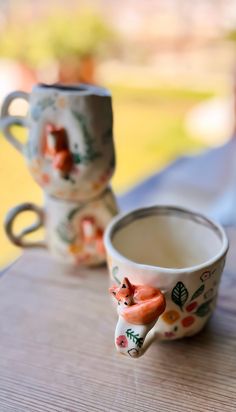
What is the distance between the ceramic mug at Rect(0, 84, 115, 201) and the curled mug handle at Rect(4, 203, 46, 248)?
0.04 m

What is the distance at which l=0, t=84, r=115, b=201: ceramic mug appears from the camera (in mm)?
429

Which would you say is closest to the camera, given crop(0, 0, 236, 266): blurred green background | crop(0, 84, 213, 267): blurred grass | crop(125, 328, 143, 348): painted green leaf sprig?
crop(125, 328, 143, 348): painted green leaf sprig

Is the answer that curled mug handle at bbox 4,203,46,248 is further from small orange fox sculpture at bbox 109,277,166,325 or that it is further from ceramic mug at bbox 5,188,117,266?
small orange fox sculpture at bbox 109,277,166,325

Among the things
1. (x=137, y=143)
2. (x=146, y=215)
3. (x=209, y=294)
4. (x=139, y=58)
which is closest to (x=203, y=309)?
(x=209, y=294)

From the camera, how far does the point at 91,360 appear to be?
39 centimetres

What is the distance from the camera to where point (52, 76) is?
260cm

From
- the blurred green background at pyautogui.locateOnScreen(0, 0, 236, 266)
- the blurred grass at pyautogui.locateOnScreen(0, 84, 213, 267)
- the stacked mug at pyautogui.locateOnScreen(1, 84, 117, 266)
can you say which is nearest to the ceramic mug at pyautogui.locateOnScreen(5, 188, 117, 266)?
the stacked mug at pyautogui.locateOnScreen(1, 84, 117, 266)

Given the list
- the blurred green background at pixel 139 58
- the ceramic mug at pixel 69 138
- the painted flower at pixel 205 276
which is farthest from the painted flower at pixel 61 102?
the blurred green background at pixel 139 58

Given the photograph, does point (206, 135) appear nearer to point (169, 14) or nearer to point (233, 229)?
point (169, 14)

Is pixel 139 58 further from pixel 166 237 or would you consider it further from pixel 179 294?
pixel 179 294

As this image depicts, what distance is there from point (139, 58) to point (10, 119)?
2.67m

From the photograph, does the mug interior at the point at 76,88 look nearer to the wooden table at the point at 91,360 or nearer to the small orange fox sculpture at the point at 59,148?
the small orange fox sculpture at the point at 59,148

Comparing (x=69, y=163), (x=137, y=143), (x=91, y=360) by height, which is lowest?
(x=137, y=143)

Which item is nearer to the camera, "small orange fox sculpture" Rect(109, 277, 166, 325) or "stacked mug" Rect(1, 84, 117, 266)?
"small orange fox sculpture" Rect(109, 277, 166, 325)
